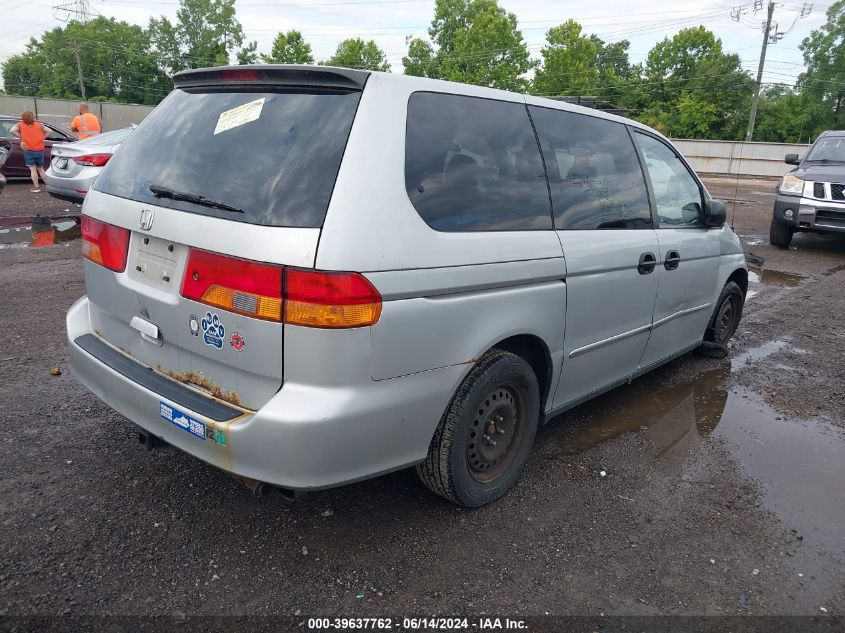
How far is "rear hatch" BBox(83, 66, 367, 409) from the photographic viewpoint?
220 cm

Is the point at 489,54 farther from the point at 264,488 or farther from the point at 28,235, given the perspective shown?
the point at 264,488

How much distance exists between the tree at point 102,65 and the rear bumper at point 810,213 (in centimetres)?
8221

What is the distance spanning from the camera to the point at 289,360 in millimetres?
2176

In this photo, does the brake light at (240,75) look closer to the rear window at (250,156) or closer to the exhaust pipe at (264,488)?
the rear window at (250,156)

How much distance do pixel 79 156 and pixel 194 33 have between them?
8535 centimetres

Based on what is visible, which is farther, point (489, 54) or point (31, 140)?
point (489, 54)

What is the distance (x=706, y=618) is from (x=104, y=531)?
2.42m

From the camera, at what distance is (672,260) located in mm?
3924

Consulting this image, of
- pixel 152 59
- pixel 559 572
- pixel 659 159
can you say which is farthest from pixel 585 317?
pixel 152 59

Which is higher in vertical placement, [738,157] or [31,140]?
[31,140]

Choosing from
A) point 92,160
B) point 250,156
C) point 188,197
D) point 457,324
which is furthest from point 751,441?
point 92,160

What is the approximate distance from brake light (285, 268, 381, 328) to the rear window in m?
0.19

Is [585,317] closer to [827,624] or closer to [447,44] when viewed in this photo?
[827,624]

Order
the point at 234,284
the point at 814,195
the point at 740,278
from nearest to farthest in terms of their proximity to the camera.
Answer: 1. the point at 234,284
2. the point at 740,278
3. the point at 814,195
